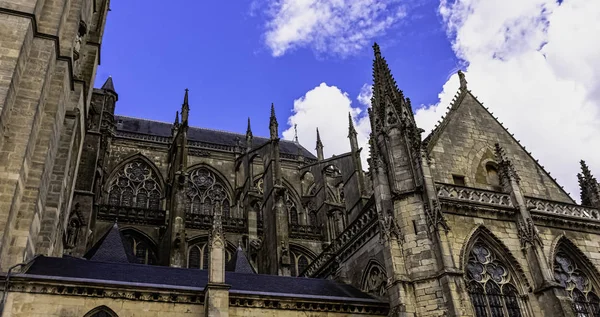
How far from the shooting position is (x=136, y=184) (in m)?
25.7

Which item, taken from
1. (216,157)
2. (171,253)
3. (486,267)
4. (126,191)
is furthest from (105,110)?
(486,267)

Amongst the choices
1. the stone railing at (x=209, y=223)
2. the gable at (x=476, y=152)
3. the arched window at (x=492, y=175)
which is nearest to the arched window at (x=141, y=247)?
the stone railing at (x=209, y=223)

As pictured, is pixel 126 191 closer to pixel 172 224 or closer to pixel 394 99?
pixel 172 224

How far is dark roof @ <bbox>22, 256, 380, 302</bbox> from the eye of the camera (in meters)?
10.9

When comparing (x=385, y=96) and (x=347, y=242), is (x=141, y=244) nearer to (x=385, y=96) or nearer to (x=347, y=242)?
(x=347, y=242)

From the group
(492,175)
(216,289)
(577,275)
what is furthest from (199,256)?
(577,275)

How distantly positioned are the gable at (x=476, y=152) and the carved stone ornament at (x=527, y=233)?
196 cm

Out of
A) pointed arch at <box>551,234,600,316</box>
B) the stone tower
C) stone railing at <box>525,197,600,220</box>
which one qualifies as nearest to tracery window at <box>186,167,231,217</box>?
the stone tower

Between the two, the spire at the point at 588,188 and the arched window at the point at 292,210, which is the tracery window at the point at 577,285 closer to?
the spire at the point at 588,188

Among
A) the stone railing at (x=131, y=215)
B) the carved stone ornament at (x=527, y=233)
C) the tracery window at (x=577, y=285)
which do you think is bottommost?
the tracery window at (x=577, y=285)

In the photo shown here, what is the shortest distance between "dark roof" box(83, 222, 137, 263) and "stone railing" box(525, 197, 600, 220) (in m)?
11.3

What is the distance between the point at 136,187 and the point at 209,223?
5.17 metres

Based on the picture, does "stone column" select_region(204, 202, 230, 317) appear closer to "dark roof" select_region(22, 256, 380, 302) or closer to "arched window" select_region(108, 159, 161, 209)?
"dark roof" select_region(22, 256, 380, 302)

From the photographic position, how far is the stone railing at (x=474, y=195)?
43.3 feet
